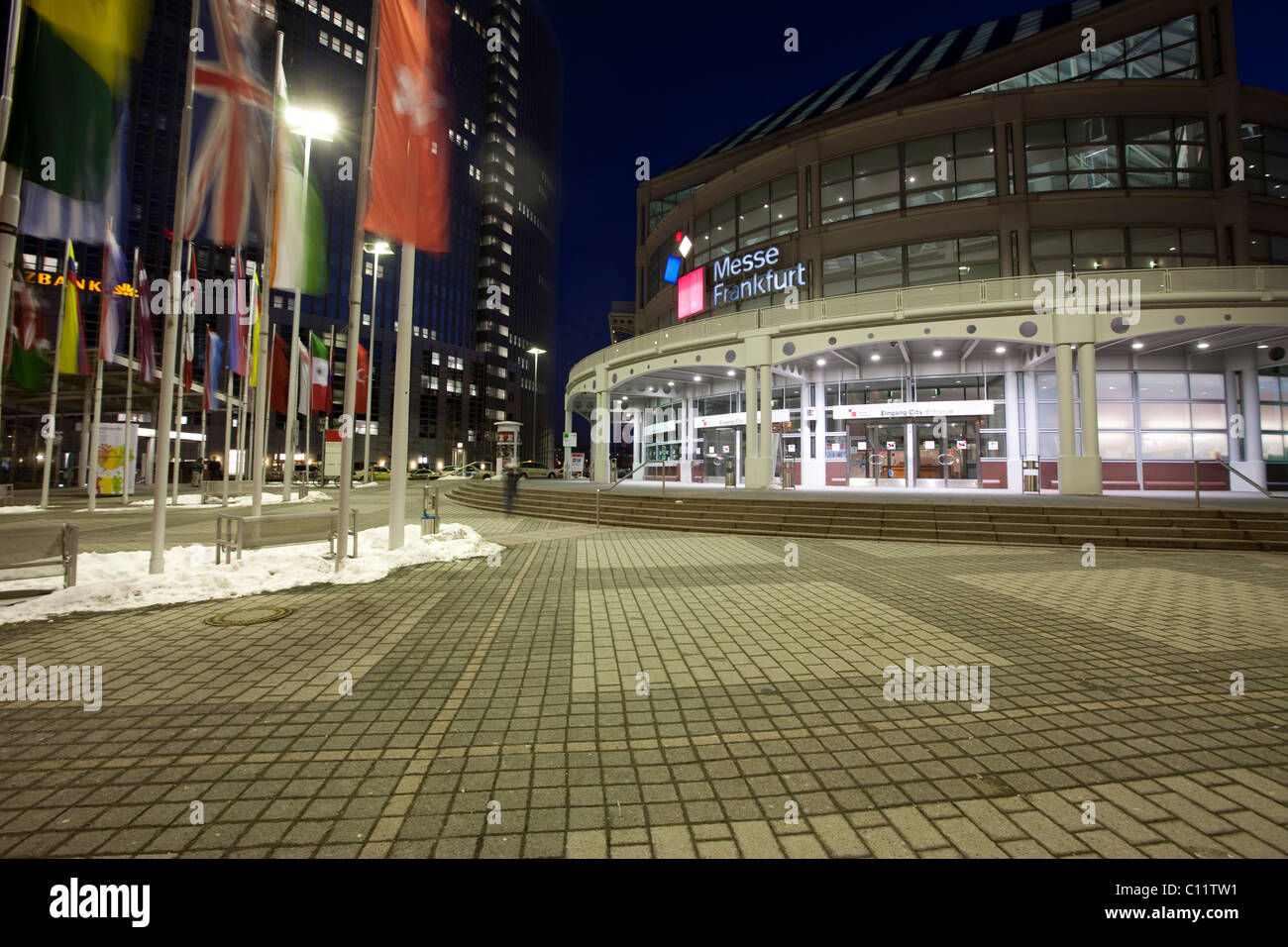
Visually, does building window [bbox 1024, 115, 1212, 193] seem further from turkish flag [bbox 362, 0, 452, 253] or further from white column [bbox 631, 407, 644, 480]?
turkish flag [bbox 362, 0, 452, 253]

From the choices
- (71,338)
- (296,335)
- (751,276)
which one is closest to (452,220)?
(751,276)

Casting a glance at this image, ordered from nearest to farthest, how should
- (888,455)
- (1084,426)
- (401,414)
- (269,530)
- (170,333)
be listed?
(170,333) < (269,530) < (401,414) < (1084,426) < (888,455)

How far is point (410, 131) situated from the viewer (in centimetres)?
938

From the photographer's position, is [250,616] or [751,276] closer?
[250,616]

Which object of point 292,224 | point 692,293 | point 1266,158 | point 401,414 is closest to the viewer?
point 401,414

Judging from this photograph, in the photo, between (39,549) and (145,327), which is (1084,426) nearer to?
(39,549)

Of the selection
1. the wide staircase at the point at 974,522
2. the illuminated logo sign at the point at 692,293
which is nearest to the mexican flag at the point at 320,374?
the wide staircase at the point at 974,522

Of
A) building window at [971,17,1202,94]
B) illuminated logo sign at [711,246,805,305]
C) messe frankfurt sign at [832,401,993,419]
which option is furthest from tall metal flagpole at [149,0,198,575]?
building window at [971,17,1202,94]

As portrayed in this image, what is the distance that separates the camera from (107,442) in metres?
22.7

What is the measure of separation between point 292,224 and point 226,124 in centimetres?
191

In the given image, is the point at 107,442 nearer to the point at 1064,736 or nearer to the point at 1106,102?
the point at 1064,736

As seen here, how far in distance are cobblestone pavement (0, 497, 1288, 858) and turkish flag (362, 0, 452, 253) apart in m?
6.43

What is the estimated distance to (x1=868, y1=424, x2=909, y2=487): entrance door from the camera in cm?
2394
